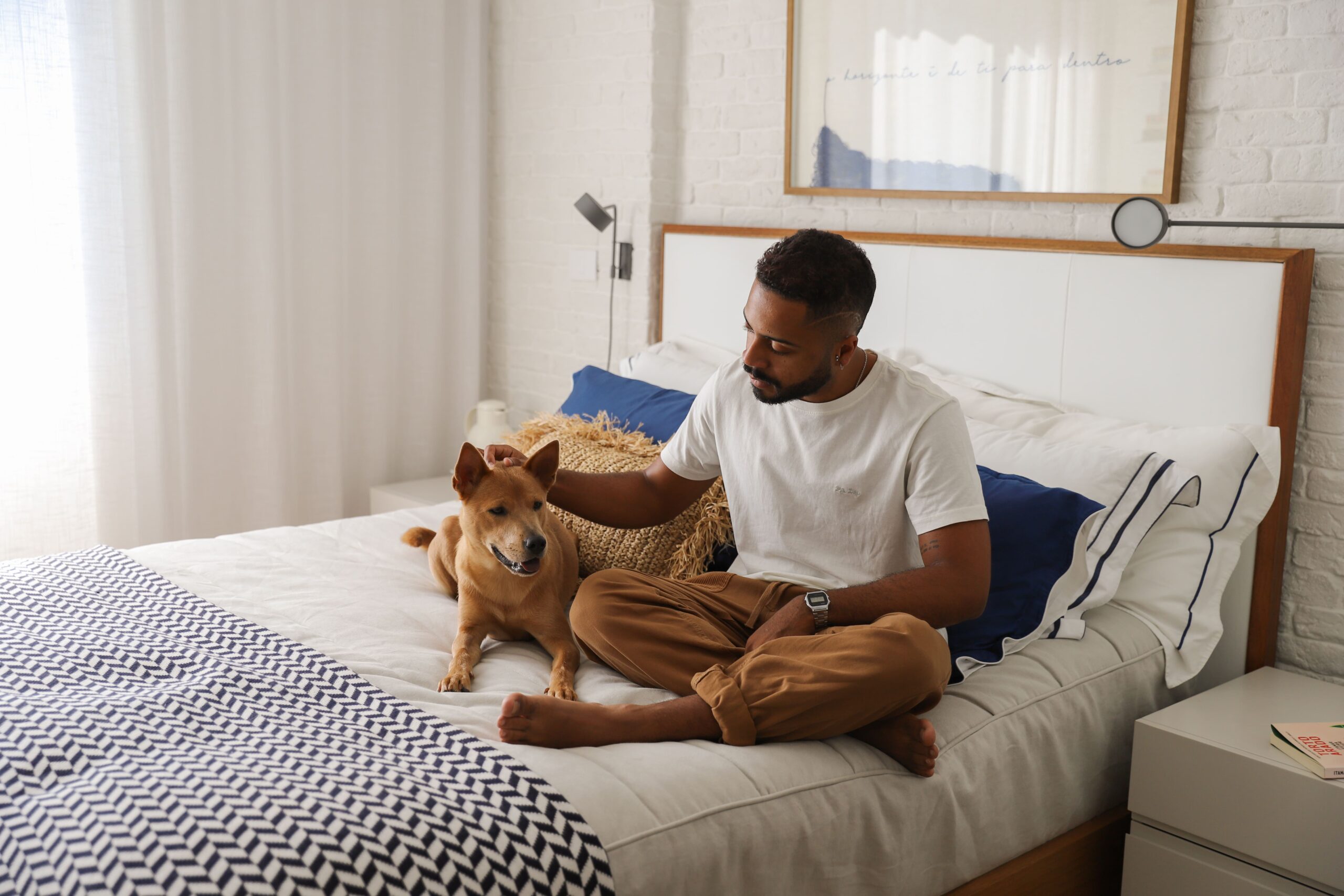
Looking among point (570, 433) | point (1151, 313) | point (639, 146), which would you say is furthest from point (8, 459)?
point (1151, 313)

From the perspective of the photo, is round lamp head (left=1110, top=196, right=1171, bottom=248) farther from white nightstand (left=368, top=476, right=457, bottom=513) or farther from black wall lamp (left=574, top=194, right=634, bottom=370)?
white nightstand (left=368, top=476, right=457, bottom=513)

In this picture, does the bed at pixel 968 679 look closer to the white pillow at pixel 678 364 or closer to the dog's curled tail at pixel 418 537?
the dog's curled tail at pixel 418 537

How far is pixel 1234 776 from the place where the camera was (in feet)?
5.55

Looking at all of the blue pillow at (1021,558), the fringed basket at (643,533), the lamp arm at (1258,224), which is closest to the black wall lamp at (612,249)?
the fringed basket at (643,533)

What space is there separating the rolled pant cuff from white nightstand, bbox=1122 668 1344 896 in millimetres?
730

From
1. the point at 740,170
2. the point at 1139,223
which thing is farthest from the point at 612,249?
the point at 1139,223

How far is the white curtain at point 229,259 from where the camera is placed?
2992 mm

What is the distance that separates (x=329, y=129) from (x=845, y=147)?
1.64 metres

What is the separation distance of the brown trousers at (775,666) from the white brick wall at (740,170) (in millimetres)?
1029

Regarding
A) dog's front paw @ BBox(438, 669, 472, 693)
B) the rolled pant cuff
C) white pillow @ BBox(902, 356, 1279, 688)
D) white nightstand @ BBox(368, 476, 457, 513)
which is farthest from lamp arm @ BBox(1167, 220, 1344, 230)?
white nightstand @ BBox(368, 476, 457, 513)

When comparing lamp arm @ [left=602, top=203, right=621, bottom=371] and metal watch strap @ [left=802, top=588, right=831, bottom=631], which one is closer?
metal watch strap @ [left=802, top=588, right=831, bottom=631]

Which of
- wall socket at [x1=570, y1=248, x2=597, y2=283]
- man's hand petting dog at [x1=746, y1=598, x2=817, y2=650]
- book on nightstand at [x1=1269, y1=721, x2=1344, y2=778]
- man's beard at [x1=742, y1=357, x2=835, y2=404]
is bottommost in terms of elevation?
book on nightstand at [x1=1269, y1=721, x2=1344, y2=778]

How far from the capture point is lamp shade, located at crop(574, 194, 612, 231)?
3262mm

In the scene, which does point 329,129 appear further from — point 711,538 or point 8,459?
point 711,538
